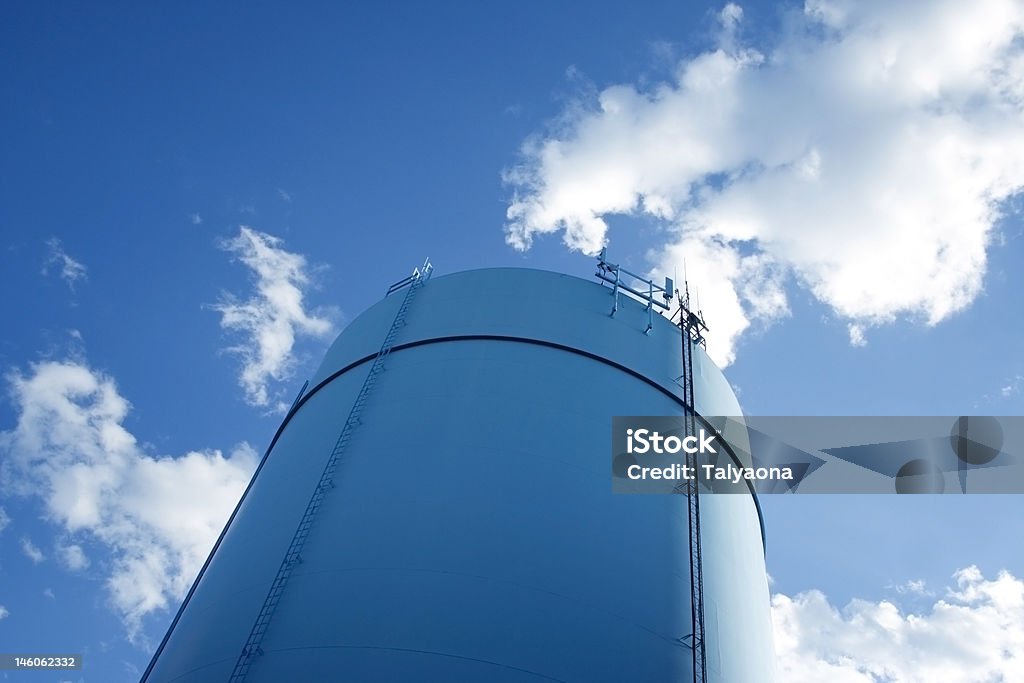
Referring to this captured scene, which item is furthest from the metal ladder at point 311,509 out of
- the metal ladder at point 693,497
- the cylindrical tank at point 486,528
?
the metal ladder at point 693,497

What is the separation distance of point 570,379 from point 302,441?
4.23 meters

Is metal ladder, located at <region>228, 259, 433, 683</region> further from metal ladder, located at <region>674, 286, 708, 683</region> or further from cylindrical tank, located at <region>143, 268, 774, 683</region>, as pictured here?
metal ladder, located at <region>674, 286, 708, 683</region>

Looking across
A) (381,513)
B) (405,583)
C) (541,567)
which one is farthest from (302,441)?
(541,567)

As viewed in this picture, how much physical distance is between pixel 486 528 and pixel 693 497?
10.8 feet

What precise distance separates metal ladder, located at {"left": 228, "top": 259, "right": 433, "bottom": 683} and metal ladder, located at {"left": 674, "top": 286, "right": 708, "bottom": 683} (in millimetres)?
4718

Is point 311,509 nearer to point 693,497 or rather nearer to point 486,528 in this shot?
point 486,528

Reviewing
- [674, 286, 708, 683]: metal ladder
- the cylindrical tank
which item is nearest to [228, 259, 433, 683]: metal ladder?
the cylindrical tank

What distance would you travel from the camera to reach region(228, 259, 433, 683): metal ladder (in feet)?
25.5

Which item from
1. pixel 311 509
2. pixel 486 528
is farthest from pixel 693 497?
pixel 311 509

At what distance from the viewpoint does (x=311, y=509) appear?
9.23 metres

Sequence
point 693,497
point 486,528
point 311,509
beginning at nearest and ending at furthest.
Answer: point 486,528
point 311,509
point 693,497

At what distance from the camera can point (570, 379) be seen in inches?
418

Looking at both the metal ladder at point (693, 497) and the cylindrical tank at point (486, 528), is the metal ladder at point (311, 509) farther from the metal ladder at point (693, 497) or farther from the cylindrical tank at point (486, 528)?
the metal ladder at point (693, 497)

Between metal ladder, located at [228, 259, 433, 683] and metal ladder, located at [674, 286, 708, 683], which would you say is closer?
metal ladder, located at [228, 259, 433, 683]
